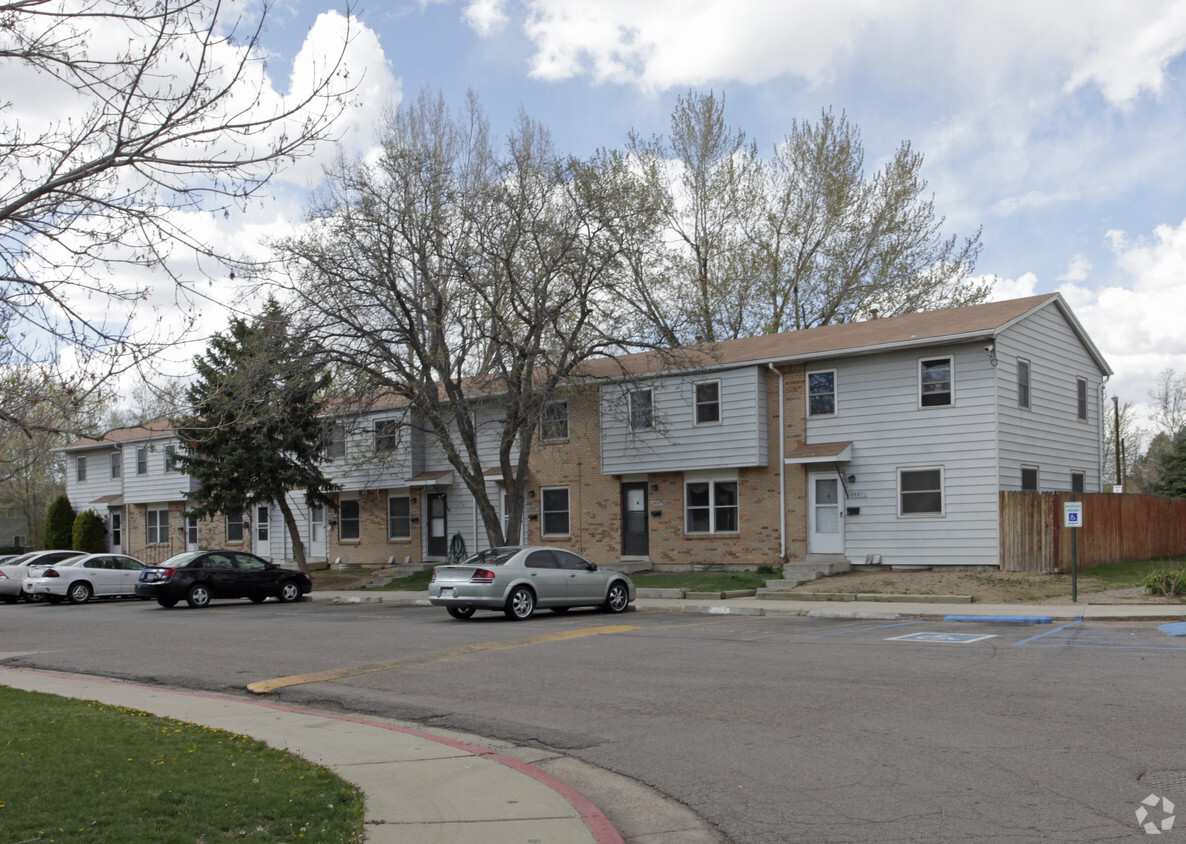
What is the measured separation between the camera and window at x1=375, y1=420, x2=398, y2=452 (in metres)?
26.0

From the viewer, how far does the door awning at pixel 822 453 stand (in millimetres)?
24259

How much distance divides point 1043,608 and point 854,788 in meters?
12.4

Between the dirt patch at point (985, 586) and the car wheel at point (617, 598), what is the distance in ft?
13.8

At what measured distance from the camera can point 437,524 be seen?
1337 inches

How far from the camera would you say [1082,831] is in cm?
578

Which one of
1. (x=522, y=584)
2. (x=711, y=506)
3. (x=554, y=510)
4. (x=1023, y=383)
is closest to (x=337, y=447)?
(x=554, y=510)

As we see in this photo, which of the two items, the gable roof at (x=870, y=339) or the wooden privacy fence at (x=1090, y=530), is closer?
the wooden privacy fence at (x=1090, y=530)

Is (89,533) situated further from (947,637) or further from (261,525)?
(947,637)

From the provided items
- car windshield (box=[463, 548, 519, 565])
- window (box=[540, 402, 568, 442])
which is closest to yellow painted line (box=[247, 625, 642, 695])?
car windshield (box=[463, 548, 519, 565])

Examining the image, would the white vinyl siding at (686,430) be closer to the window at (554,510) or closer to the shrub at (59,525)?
the window at (554,510)

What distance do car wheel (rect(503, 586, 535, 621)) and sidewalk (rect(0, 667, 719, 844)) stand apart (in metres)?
7.95

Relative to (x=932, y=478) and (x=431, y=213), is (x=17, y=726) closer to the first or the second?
(x=431, y=213)

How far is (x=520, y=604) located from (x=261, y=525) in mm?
24677

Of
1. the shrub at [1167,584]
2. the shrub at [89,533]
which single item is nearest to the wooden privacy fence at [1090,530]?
the shrub at [1167,584]
